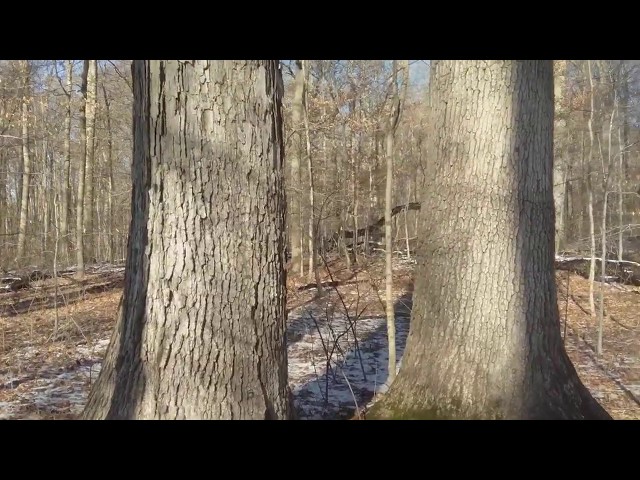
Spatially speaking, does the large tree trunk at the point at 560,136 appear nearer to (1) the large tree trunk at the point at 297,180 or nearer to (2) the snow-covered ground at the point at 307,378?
(1) the large tree trunk at the point at 297,180

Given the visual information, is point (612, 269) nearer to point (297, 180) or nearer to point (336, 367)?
point (297, 180)

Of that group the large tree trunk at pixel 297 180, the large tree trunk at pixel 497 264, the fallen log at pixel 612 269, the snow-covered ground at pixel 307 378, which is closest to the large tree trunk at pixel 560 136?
the fallen log at pixel 612 269

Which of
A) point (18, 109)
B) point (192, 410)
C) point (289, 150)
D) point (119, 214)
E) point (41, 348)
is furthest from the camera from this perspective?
point (119, 214)

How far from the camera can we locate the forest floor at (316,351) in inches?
177

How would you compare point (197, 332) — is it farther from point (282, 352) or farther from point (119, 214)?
point (119, 214)

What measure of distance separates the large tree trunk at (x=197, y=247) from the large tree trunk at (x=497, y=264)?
158 cm

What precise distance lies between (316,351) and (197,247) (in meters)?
4.28

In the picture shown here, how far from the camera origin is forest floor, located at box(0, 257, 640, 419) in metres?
4.50

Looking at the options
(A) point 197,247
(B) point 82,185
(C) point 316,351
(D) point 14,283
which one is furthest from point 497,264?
(B) point 82,185

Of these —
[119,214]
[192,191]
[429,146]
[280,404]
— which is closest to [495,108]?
[429,146]

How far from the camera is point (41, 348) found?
6.69 meters

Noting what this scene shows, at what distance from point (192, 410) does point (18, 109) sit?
12724 mm

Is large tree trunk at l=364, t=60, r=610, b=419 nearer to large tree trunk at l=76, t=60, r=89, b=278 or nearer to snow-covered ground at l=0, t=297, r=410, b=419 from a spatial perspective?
snow-covered ground at l=0, t=297, r=410, b=419

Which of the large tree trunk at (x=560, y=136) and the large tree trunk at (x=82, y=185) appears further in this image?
the large tree trunk at (x=560, y=136)
